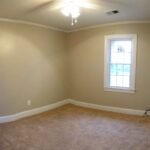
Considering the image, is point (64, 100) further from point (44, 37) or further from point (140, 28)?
point (140, 28)

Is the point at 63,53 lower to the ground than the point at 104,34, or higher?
lower

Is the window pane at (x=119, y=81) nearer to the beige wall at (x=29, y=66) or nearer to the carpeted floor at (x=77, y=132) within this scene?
the carpeted floor at (x=77, y=132)

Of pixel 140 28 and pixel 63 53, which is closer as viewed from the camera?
pixel 140 28

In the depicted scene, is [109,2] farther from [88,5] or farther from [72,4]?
[72,4]

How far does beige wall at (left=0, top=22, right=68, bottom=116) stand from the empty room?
0.9 inches

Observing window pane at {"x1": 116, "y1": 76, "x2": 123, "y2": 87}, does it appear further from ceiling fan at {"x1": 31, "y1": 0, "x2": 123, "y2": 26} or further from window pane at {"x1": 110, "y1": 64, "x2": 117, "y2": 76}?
ceiling fan at {"x1": 31, "y1": 0, "x2": 123, "y2": 26}

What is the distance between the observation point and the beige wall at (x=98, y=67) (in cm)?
438

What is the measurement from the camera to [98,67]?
196 inches

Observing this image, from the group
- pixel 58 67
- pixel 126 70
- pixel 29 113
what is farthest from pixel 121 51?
pixel 29 113

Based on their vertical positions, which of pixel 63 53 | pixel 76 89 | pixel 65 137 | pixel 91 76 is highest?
pixel 63 53

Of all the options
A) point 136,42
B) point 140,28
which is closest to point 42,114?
point 136,42

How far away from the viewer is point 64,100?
559cm

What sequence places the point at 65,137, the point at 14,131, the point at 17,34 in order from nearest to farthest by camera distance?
the point at 65,137 < the point at 14,131 < the point at 17,34

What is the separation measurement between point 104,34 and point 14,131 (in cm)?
328
